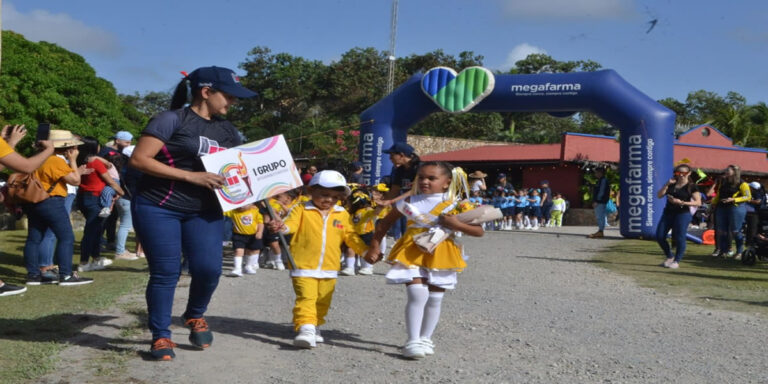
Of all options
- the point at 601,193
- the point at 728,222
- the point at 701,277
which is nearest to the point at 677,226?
the point at 701,277

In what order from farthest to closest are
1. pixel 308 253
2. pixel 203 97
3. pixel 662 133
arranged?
1. pixel 662 133
2. pixel 308 253
3. pixel 203 97

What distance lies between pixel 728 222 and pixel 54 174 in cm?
1125

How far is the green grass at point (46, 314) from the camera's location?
4.70 metres

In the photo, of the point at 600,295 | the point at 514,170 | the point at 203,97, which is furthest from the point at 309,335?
the point at 514,170

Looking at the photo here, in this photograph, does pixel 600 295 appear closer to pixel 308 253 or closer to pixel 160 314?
pixel 308 253

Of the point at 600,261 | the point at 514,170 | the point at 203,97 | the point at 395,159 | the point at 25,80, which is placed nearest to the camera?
the point at 203,97

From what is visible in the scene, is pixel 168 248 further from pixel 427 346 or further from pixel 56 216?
pixel 56 216

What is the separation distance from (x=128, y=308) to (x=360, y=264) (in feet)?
14.5

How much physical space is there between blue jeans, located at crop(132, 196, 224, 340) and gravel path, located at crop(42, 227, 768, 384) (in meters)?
0.36

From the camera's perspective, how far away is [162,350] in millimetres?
4832

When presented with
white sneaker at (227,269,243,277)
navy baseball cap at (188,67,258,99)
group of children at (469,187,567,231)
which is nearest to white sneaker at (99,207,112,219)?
white sneaker at (227,269,243,277)

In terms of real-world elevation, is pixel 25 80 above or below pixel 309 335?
above

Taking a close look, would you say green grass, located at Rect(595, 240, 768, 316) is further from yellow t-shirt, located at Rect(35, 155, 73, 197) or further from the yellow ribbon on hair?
yellow t-shirt, located at Rect(35, 155, 73, 197)

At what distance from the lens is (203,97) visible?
506 cm
